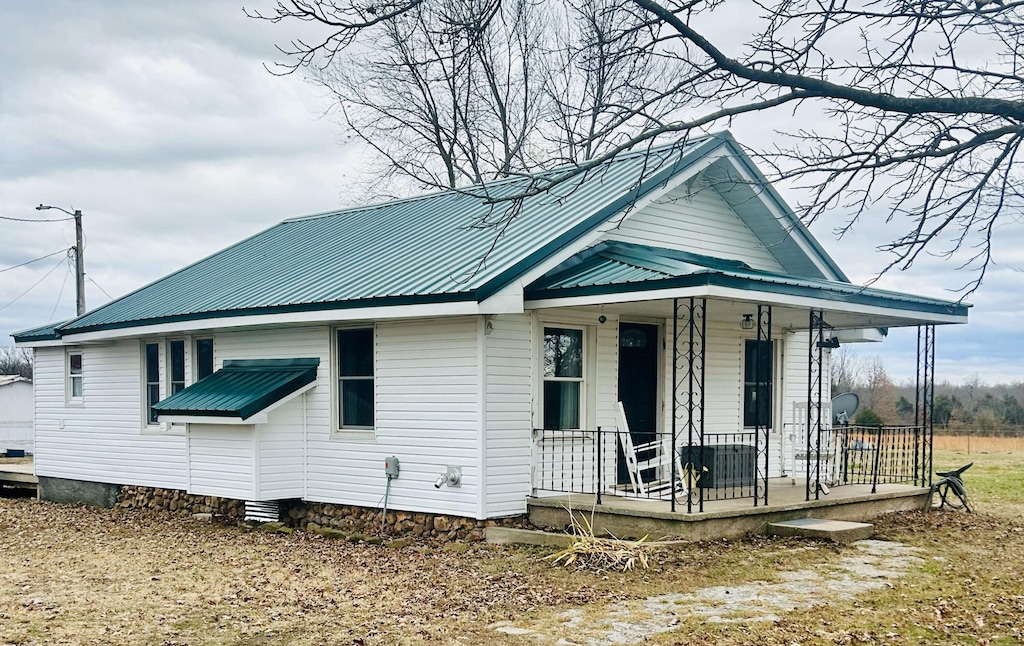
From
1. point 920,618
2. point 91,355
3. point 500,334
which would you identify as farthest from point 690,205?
point 91,355

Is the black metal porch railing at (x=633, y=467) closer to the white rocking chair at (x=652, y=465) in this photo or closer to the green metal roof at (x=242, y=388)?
the white rocking chair at (x=652, y=465)

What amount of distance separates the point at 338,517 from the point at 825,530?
6306mm

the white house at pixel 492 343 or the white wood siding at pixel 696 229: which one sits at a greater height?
the white wood siding at pixel 696 229

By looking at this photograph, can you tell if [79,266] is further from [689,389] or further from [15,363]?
[15,363]

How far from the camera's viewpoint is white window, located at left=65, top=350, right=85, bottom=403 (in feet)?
62.0

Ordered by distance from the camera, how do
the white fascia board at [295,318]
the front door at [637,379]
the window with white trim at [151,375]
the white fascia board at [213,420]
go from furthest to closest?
the window with white trim at [151,375] < the front door at [637,379] < the white fascia board at [213,420] < the white fascia board at [295,318]

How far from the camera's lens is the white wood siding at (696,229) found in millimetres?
13820

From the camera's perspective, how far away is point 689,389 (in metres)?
11.8

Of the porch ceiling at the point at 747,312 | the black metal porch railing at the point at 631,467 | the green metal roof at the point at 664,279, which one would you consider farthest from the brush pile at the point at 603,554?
the porch ceiling at the point at 747,312

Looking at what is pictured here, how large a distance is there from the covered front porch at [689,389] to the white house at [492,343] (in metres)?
0.04

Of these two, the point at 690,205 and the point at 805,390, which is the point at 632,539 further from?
the point at 805,390

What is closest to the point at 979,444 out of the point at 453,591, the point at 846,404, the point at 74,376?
the point at 846,404

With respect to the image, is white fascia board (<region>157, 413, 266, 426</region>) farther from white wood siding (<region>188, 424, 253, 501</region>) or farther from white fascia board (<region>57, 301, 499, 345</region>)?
white fascia board (<region>57, 301, 499, 345</region>)

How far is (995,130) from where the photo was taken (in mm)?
6852
